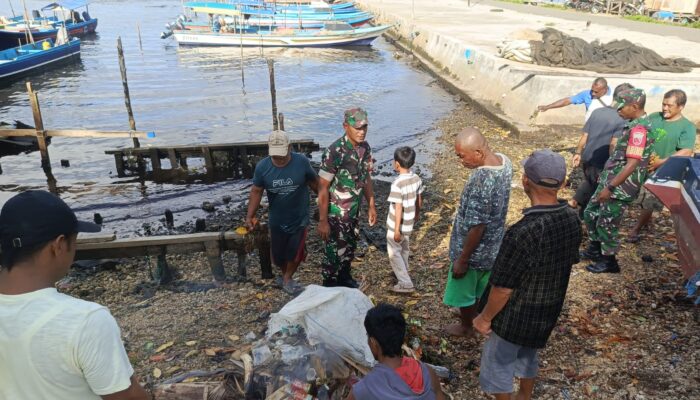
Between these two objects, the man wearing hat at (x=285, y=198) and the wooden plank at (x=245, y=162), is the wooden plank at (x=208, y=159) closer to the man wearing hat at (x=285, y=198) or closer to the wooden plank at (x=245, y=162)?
the wooden plank at (x=245, y=162)

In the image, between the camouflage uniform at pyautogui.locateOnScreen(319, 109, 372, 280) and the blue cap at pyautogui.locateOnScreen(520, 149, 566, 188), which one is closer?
the blue cap at pyautogui.locateOnScreen(520, 149, 566, 188)

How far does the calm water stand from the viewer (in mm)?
12336

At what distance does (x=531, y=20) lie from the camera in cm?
3106

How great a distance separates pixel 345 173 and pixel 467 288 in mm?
1709

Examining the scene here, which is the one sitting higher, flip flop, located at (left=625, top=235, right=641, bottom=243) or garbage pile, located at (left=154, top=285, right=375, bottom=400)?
garbage pile, located at (left=154, top=285, right=375, bottom=400)

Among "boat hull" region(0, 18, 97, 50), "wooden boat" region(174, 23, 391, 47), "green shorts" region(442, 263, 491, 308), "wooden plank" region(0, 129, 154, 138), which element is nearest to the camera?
"green shorts" region(442, 263, 491, 308)

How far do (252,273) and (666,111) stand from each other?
5.52 meters

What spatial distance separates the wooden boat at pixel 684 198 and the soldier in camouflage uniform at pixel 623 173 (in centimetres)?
29

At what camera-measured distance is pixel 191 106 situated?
2072 cm

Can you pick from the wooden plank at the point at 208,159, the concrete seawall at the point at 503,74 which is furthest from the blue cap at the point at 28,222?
the concrete seawall at the point at 503,74

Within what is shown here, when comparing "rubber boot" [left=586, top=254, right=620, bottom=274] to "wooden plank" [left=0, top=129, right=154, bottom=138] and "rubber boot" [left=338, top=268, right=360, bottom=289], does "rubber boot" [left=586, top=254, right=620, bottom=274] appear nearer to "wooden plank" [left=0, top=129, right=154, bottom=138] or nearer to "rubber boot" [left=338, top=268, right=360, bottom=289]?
"rubber boot" [left=338, top=268, right=360, bottom=289]

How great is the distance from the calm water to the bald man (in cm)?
769

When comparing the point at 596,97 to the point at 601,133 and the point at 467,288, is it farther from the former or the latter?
the point at 467,288

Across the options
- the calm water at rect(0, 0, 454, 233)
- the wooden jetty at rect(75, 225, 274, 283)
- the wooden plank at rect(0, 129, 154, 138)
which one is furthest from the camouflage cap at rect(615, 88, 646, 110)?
the wooden plank at rect(0, 129, 154, 138)
